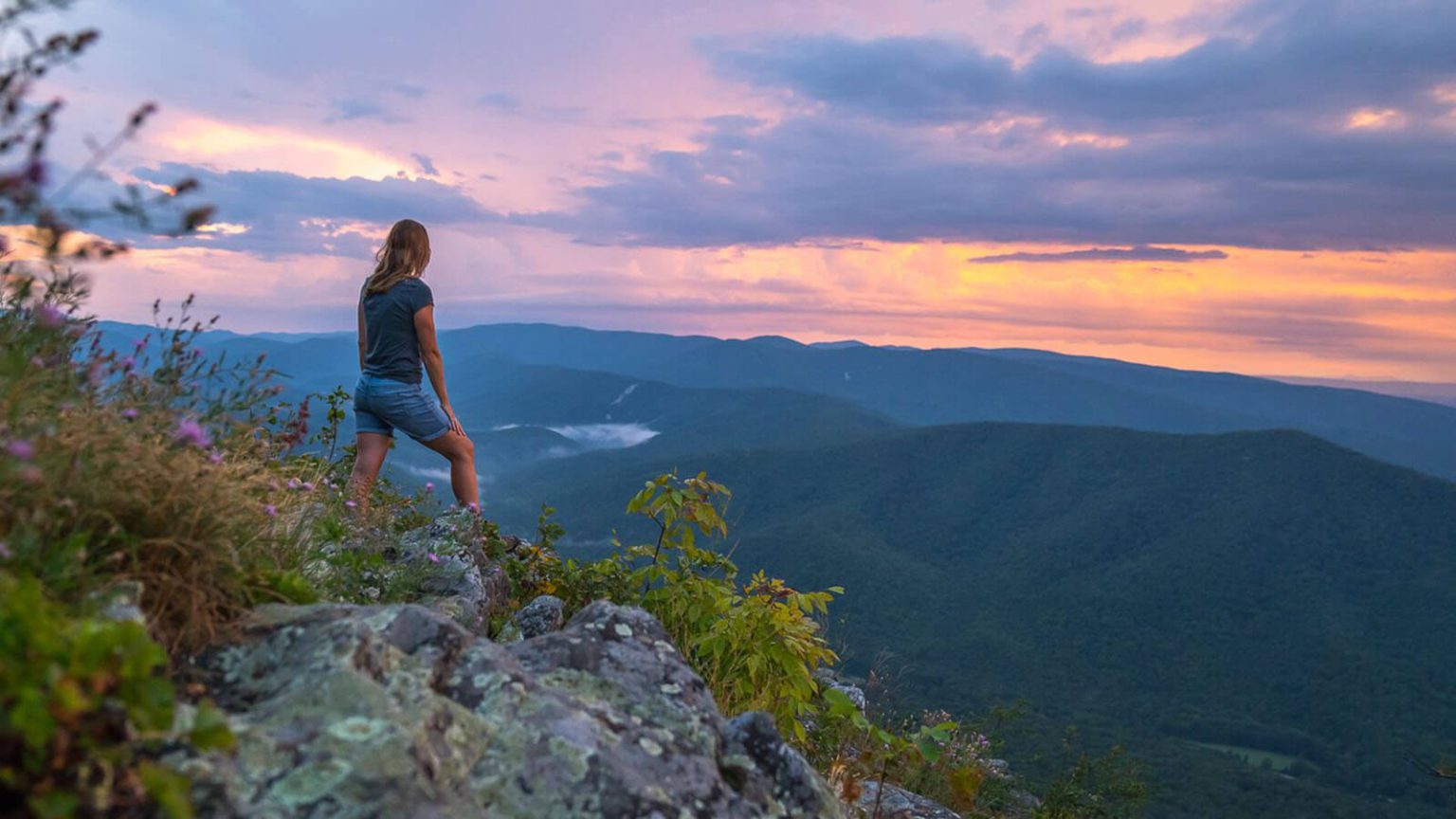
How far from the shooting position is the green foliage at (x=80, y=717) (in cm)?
182

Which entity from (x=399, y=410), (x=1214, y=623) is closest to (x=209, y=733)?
(x=399, y=410)

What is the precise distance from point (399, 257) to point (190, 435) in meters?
4.09

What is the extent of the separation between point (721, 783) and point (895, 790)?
442 cm

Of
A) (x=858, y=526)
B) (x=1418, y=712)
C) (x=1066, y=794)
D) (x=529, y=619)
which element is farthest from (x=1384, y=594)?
(x=529, y=619)

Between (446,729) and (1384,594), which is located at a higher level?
(446,729)

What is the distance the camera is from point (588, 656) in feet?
12.0

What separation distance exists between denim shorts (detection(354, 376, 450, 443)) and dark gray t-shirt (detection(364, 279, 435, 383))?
9 centimetres

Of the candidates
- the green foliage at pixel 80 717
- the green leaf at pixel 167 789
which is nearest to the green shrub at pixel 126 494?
the green foliage at pixel 80 717

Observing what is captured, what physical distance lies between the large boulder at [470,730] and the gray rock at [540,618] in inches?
78.4

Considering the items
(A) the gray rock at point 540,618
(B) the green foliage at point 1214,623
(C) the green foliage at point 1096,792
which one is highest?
(A) the gray rock at point 540,618

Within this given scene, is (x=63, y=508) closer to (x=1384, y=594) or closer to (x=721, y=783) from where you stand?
(x=721, y=783)

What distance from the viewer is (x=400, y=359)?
6.89 metres

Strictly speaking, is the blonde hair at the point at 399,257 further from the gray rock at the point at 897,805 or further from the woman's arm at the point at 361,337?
the gray rock at the point at 897,805

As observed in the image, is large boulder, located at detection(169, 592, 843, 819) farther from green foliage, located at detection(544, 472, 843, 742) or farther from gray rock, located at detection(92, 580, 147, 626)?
green foliage, located at detection(544, 472, 843, 742)
